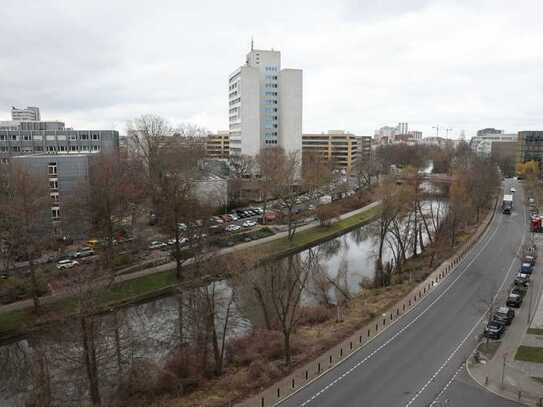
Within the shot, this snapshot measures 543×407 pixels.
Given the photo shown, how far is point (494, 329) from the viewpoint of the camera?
22984mm

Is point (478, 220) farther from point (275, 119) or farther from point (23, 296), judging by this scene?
point (23, 296)

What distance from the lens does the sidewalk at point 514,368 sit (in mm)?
17875

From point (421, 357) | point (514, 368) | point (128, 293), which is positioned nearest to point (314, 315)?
point (421, 357)

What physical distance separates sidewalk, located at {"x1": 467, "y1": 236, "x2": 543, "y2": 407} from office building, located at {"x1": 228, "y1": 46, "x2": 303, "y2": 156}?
6472 centimetres

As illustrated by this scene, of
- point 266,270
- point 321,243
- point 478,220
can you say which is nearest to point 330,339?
point 266,270

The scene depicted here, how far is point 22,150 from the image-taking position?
65.1 m

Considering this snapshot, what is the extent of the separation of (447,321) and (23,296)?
28267 mm

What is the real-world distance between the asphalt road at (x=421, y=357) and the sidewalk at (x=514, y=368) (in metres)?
0.86

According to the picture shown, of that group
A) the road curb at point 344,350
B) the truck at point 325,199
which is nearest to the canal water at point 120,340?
the road curb at point 344,350

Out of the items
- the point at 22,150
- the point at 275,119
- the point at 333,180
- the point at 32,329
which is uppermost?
the point at 275,119

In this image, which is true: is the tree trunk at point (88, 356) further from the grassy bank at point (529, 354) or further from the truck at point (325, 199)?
the truck at point (325, 199)

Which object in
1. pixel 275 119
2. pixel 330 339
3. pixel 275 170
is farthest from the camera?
pixel 275 119

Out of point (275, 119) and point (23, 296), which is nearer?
point (23, 296)

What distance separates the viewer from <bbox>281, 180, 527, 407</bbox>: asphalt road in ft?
57.9
